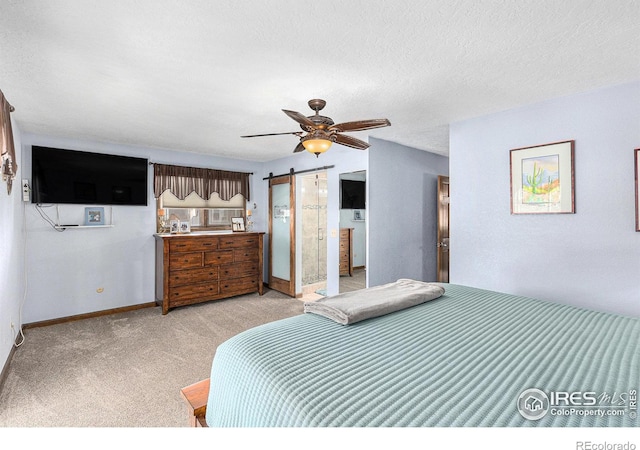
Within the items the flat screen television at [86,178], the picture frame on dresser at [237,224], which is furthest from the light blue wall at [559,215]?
the flat screen television at [86,178]

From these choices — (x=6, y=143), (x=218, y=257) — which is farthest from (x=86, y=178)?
(x=6, y=143)

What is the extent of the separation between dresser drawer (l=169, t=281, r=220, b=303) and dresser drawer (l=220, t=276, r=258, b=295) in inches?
4.5

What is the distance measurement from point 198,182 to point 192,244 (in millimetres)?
1146

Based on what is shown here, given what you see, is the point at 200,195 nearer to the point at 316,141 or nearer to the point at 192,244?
the point at 192,244

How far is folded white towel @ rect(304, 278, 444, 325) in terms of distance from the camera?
1.73 m

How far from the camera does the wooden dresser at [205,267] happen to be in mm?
4379

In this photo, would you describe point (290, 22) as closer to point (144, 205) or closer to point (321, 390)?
point (321, 390)

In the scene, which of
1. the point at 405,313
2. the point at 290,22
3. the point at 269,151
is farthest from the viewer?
the point at 269,151

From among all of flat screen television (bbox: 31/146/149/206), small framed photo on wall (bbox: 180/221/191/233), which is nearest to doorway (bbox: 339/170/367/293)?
small framed photo on wall (bbox: 180/221/191/233)

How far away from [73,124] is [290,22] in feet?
10.3

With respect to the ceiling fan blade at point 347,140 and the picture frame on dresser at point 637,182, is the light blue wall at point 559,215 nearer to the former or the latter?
the picture frame on dresser at point 637,182

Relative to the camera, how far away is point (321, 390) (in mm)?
1062

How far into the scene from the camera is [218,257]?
4793 millimetres
